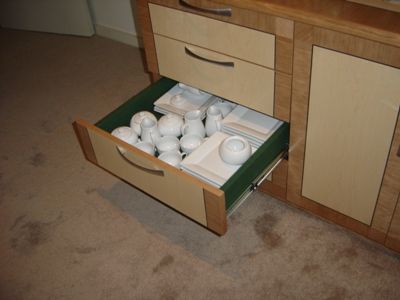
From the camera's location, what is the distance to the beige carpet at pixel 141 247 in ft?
4.63

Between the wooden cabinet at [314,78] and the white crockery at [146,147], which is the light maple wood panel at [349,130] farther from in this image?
the white crockery at [146,147]

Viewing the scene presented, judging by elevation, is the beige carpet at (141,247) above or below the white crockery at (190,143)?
below

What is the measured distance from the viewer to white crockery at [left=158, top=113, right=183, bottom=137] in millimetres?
1477

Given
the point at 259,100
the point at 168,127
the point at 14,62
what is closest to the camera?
the point at 259,100

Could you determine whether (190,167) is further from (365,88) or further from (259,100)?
(365,88)

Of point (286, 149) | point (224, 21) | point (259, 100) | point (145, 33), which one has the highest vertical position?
point (224, 21)

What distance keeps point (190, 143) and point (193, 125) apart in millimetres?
68

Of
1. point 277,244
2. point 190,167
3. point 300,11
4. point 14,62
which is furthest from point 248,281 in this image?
point 14,62

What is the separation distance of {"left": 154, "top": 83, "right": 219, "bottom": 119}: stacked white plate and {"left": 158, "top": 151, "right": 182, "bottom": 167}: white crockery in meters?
0.18

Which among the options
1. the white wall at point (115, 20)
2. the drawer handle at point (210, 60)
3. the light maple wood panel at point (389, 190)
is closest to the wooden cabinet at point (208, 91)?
the drawer handle at point (210, 60)

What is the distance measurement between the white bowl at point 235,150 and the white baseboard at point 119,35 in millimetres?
1315

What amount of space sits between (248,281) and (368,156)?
0.49 meters

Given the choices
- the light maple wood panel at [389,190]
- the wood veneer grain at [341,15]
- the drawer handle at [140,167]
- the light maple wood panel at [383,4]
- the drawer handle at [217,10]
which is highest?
the light maple wood panel at [383,4]

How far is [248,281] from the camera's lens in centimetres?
142
